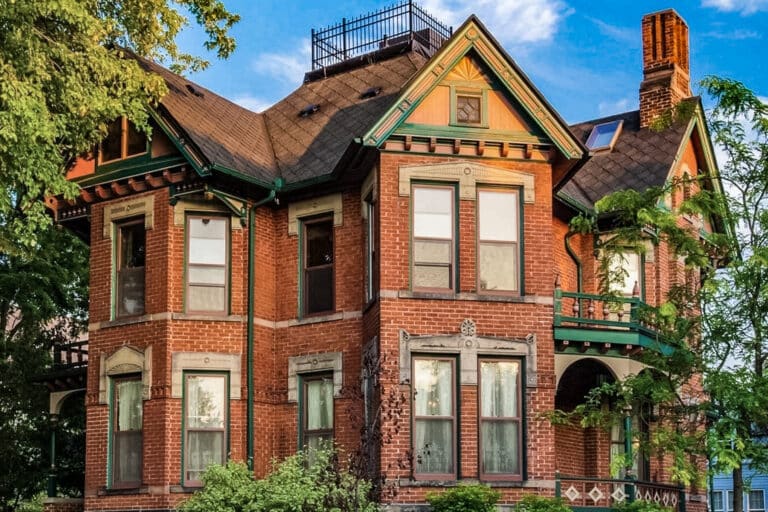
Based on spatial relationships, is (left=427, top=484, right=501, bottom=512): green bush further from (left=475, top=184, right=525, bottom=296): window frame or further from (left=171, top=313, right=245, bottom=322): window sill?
(left=171, top=313, right=245, bottom=322): window sill

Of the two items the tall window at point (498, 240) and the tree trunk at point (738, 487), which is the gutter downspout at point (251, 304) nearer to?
the tall window at point (498, 240)

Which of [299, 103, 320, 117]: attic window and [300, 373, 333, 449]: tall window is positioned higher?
[299, 103, 320, 117]: attic window

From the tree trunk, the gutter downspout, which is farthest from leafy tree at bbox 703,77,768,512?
the gutter downspout

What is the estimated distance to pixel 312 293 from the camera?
24.8 m

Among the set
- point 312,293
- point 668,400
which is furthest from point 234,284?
point 668,400

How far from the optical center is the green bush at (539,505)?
68.5ft

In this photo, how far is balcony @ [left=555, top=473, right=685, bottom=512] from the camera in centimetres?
2230

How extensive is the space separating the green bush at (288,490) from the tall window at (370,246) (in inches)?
128

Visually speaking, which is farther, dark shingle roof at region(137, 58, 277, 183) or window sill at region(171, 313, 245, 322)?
dark shingle roof at region(137, 58, 277, 183)

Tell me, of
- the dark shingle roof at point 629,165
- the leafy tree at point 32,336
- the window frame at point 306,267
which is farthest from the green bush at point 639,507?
the leafy tree at point 32,336

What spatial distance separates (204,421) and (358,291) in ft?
12.5

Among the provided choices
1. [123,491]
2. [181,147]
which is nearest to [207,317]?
[181,147]

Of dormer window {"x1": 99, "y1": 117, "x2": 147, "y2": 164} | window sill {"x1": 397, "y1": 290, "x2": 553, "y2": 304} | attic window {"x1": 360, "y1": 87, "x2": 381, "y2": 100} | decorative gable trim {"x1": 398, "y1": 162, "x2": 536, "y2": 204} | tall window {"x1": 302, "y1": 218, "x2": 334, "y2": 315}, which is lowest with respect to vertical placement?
window sill {"x1": 397, "y1": 290, "x2": 553, "y2": 304}

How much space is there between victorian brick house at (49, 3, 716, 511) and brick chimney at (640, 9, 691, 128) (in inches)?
196
